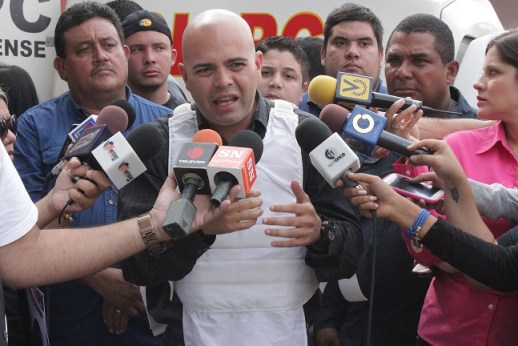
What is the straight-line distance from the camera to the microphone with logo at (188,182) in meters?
1.96

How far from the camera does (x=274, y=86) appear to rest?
4.18 m

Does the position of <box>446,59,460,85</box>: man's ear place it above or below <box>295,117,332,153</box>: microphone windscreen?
below

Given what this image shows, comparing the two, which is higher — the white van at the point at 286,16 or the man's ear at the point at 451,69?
the man's ear at the point at 451,69

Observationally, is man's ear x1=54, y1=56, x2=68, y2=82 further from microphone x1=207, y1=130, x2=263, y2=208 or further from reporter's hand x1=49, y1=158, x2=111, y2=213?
microphone x1=207, y1=130, x2=263, y2=208

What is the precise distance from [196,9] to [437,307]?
3.45 metres

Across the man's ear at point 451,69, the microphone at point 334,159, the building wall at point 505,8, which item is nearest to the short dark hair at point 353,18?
the man's ear at point 451,69

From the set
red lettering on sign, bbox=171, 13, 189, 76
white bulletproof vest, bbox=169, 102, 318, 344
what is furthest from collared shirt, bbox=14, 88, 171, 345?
red lettering on sign, bbox=171, 13, 189, 76

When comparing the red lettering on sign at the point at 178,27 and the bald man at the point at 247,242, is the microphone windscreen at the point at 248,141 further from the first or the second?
the red lettering on sign at the point at 178,27

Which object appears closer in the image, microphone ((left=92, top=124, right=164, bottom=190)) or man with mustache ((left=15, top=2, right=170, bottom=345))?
microphone ((left=92, top=124, right=164, bottom=190))

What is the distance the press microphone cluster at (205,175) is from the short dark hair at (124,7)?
3.21 metres

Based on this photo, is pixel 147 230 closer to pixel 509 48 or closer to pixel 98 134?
pixel 98 134

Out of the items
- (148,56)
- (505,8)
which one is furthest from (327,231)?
(505,8)

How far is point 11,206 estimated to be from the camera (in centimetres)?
214

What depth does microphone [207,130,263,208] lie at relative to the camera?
6.61 feet
